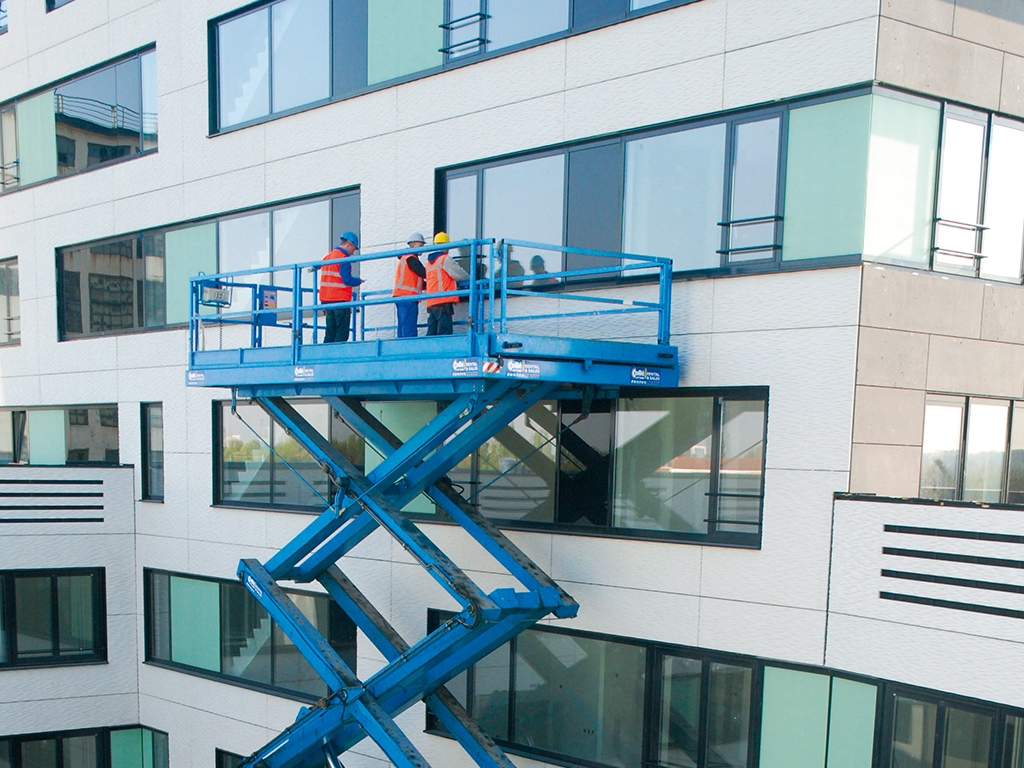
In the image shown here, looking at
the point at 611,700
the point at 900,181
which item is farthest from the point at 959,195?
the point at 611,700

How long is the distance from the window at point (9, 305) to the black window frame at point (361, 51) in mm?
6448

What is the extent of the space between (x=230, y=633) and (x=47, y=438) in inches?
233

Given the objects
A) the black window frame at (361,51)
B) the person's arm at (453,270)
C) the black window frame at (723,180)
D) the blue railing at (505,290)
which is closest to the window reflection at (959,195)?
the black window frame at (723,180)

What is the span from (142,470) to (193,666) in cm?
339

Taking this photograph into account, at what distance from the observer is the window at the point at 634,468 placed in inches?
350

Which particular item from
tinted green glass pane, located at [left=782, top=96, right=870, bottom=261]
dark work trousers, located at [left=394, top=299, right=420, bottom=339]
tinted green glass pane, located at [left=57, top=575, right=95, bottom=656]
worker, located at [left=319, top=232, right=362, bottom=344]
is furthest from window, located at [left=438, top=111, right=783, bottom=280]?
tinted green glass pane, located at [left=57, top=575, right=95, bottom=656]

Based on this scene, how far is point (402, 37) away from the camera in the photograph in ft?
37.9

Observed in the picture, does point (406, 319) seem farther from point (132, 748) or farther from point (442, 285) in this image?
point (132, 748)

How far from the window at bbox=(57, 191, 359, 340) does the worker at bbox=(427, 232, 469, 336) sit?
2.99m

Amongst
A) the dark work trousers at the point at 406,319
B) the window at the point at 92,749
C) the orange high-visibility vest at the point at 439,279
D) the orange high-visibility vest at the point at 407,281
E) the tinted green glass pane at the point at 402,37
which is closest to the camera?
the orange high-visibility vest at the point at 439,279

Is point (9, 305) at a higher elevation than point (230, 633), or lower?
higher

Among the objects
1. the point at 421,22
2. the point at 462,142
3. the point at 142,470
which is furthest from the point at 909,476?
the point at 142,470

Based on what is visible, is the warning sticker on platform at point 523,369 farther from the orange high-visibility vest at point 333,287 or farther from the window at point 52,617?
the window at point 52,617

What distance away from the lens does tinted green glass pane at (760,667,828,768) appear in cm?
829
